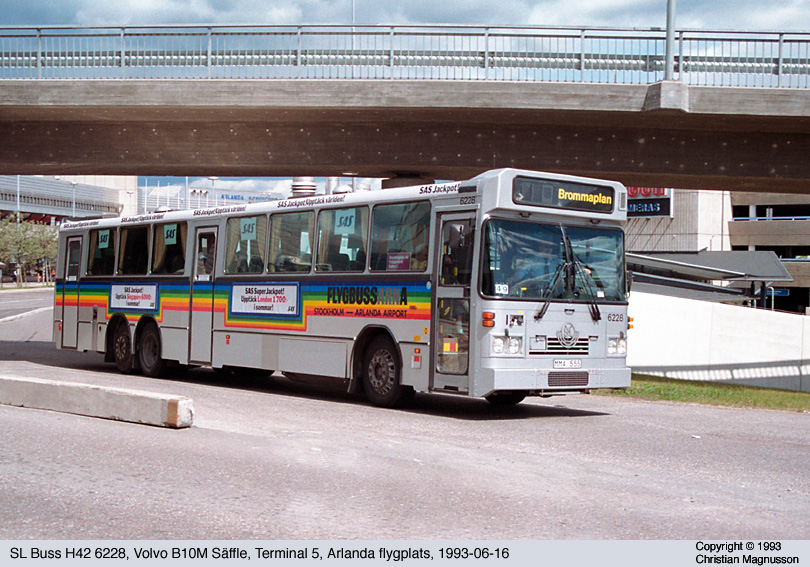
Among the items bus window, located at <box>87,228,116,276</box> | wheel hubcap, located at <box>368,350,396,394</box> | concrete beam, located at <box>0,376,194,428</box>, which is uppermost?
bus window, located at <box>87,228,116,276</box>

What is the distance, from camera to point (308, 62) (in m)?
20.9

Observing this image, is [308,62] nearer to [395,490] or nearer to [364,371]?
[364,371]

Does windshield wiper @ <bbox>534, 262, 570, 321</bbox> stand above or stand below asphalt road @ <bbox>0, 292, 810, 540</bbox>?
above

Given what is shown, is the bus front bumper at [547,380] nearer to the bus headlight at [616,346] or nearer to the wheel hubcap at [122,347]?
the bus headlight at [616,346]

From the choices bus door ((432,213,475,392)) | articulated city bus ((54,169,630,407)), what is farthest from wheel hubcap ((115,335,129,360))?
bus door ((432,213,475,392))

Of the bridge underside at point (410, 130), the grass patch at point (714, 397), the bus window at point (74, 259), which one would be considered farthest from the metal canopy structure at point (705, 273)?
the bus window at point (74, 259)

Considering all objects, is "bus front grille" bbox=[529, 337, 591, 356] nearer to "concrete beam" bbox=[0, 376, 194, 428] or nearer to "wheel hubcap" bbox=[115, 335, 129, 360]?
"concrete beam" bbox=[0, 376, 194, 428]

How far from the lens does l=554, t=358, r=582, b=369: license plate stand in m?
12.6

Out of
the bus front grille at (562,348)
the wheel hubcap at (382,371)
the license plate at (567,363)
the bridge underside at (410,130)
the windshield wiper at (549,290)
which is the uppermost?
the bridge underside at (410,130)

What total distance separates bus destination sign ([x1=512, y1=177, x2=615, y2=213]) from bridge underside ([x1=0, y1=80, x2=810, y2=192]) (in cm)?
702

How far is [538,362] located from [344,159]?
422 inches

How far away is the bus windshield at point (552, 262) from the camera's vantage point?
40.3 ft

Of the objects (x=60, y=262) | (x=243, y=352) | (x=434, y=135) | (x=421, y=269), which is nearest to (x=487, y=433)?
(x=421, y=269)

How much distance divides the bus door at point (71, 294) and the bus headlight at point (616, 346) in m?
12.1
